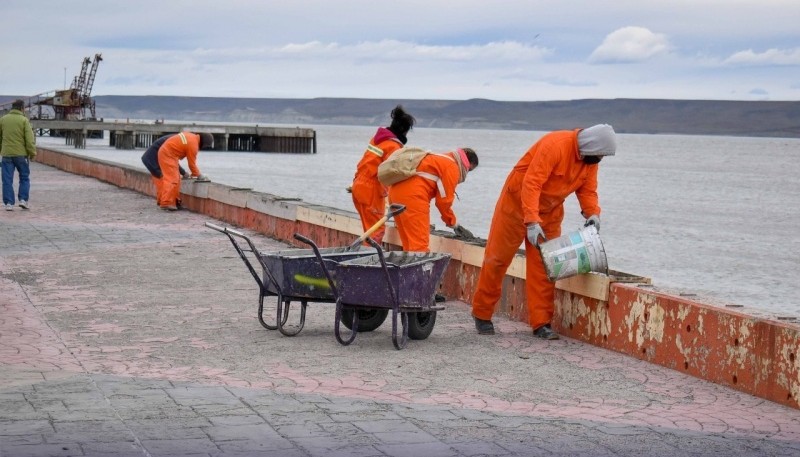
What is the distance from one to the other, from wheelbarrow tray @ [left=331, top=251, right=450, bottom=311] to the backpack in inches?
61.7

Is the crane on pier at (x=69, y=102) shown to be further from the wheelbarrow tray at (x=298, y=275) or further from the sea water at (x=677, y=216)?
the wheelbarrow tray at (x=298, y=275)

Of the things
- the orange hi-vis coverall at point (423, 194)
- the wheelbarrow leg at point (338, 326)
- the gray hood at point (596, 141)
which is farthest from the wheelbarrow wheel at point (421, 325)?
the gray hood at point (596, 141)

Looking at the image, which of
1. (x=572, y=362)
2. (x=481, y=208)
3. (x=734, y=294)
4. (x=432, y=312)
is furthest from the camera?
(x=481, y=208)

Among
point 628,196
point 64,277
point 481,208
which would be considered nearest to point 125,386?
point 64,277

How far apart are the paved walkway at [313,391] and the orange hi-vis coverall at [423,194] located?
0.70 metres

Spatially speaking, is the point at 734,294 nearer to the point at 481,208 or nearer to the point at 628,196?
the point at 481,208

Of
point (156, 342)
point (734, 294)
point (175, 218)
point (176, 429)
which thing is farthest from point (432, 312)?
point (734, 294)

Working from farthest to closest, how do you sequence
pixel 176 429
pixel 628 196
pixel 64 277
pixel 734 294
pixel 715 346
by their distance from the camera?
pixel 628 196, pixel 734 294, pixel 64 277, pixel 715 346, pixel 176 429

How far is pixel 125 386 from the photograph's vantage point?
22.9 feet

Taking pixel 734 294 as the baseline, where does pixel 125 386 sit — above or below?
above

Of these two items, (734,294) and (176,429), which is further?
(734,294)

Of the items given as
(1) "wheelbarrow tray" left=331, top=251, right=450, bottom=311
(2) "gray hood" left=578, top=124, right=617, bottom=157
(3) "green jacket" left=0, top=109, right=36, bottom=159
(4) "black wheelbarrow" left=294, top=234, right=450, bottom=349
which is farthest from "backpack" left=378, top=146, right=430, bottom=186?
(3) "green jacket" left=0, top=109, right=36, bottom=159

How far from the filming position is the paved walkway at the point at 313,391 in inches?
Result: 233

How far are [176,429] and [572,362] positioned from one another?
122 inches
